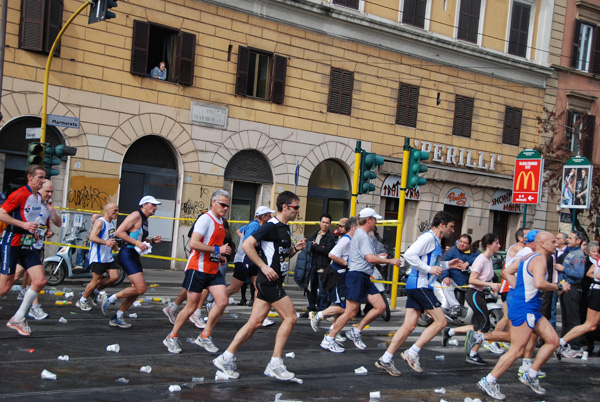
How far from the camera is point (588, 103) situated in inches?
1294

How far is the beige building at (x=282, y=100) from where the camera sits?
67.8ft

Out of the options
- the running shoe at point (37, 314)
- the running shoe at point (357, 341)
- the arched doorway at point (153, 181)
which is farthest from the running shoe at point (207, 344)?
the arched doorway at point (153, 181)

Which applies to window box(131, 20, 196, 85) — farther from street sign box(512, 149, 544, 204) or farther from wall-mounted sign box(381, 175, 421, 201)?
street sign box(512, 149, 544, 204)

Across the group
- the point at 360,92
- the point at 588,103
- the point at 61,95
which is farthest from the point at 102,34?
the point at 588,103

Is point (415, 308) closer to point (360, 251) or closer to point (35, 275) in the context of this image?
point (360, 251)

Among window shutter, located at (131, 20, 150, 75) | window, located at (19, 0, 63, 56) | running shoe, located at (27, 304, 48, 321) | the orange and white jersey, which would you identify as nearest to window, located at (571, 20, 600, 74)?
window shutter, located at (131, 20, 150, 75)

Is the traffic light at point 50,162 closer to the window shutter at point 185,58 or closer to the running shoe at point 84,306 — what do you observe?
the window shutter at point 185,58

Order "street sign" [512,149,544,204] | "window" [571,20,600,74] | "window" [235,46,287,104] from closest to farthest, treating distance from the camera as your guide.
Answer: "street sign" [512,149,544,204] → "window" [235,46,287,104] → "window" [571,20,600,74]

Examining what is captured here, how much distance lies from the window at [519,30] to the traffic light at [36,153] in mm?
19942

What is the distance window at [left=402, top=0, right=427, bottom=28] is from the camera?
1075 inches

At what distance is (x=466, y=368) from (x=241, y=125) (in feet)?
50.2

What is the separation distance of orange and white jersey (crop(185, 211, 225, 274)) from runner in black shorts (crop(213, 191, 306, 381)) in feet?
3.65

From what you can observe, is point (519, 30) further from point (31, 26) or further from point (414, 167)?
point (31, 26)

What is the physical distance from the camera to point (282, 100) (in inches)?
967
